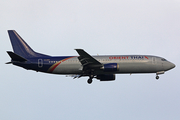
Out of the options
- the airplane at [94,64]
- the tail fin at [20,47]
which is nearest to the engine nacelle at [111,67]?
the airplane at [94,64]

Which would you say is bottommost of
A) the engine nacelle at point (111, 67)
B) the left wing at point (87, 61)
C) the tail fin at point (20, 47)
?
the engine nacelle at point (111, 67)

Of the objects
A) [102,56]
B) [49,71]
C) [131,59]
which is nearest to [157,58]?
[131,59]

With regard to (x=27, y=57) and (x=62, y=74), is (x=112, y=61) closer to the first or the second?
(x=62, y=74)

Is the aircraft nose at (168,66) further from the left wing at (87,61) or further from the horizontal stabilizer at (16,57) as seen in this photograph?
the horizontal stabilizer at (16,57)

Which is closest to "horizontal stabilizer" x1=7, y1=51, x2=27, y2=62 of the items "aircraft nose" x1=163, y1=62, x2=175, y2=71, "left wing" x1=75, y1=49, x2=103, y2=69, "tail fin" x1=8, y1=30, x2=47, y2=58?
"tail fin" x1=8, y1=30, x2=47, y2=58

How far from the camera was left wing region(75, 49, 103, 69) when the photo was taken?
2077 inches

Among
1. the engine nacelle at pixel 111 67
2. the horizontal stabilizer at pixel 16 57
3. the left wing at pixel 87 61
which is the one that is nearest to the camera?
the left wing at pixel 87 61

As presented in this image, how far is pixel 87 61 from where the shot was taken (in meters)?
54.7

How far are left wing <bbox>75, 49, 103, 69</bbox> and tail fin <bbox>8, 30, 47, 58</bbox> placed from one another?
9.59 m

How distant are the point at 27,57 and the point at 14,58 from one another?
3572 millimetres

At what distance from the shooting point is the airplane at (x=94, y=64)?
5553 cm

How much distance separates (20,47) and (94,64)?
1535 centimetres

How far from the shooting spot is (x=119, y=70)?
183 ft

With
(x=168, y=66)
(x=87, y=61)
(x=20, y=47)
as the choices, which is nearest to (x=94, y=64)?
(x=87, y=61)
